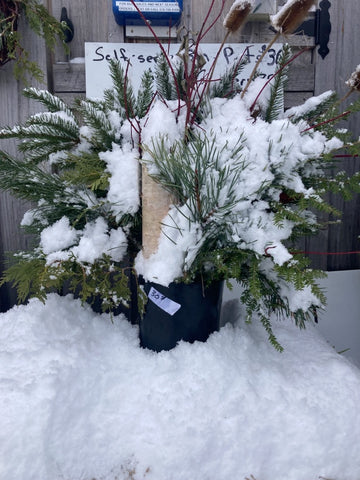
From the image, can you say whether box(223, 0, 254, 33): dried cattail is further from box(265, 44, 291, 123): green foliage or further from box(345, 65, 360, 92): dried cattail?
box(345, 65, 360, 92): dried cattail

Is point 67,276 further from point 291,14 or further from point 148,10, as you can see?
point 148,10

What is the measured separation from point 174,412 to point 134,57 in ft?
4.25

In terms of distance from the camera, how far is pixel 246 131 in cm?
90

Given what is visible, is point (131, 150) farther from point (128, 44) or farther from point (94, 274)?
point (128, 44)

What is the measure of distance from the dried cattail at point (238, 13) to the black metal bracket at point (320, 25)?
0.84 m

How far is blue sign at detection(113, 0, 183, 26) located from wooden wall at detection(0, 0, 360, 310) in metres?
0.05

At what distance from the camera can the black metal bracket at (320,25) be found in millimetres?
1563

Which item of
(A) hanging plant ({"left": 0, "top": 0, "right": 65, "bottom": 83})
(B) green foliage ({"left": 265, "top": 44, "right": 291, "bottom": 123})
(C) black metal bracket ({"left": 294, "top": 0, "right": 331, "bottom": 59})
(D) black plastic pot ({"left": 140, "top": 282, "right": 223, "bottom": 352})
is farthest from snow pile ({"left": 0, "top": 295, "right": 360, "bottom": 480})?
→ (C) black metal bracket ({"left": 294, "top": 0, "right": 331, "bottom": 59})

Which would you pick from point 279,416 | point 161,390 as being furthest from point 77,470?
point 279,416

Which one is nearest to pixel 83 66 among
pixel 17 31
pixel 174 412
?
pixel 17 31

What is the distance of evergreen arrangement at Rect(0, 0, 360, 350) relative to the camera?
861 mm

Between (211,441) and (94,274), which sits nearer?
(211,441)

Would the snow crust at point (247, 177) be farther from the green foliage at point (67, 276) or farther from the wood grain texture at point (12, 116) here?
the wood grain texture at point (12, 116)

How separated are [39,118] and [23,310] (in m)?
0.52
